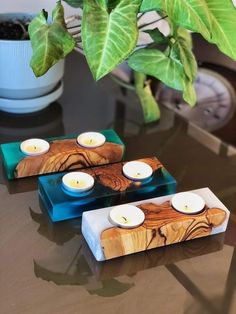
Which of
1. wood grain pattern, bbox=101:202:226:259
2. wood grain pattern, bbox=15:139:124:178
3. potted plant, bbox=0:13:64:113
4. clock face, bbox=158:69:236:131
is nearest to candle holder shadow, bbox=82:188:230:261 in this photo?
wood grain pattern, bbox=101:202:226:259

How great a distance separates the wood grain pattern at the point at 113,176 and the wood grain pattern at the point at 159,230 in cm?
7

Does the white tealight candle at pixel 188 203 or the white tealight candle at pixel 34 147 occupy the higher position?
the white tealight candle at pixel 188 203

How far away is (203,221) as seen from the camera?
803 mm

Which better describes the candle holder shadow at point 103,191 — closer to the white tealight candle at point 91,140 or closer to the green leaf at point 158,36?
the white tealight candle at point 91,140

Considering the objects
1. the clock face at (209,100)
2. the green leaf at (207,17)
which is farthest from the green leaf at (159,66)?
the clock face at (209,100)

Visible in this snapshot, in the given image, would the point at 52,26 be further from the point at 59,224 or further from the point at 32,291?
the point at 32,291

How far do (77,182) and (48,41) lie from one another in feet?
0.80

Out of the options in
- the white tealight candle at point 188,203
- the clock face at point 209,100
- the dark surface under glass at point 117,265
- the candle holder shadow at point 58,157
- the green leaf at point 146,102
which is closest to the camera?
the dark surface under glass at point 117,265

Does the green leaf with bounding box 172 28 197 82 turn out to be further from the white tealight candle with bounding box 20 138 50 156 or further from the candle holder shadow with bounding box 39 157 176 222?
the white tealight candle with bounding box 20 138 50 156

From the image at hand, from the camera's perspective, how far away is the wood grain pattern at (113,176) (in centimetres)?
86

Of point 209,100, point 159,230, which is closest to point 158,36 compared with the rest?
point 159,230

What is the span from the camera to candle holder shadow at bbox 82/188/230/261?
751mm

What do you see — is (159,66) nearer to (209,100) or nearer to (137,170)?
(137,170)

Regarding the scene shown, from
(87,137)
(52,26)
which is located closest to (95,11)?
(52,26)
